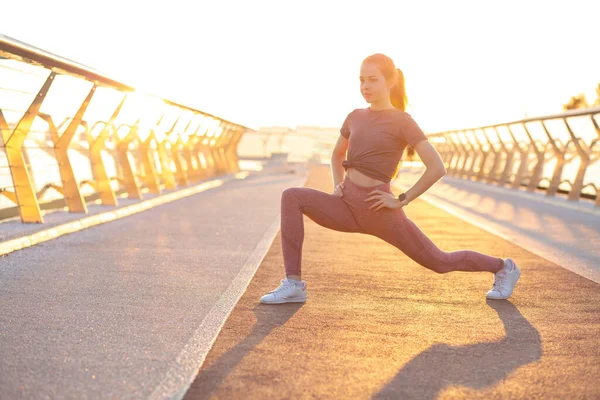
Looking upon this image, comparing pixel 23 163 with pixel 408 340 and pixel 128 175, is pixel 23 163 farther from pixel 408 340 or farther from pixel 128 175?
pixel 408 340

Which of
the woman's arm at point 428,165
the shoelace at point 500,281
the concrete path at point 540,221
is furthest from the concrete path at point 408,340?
the concrete path at point 540,221

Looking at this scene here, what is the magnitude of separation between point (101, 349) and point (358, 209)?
1.76m

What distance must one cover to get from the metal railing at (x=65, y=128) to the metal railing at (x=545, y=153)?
7970 mm

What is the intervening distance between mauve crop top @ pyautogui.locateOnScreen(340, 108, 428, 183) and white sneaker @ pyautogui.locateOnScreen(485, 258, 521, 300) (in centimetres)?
114

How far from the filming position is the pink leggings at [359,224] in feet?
14.7

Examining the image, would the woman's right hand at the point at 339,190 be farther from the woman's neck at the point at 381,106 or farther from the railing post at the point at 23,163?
the railing post at the point at 23,163

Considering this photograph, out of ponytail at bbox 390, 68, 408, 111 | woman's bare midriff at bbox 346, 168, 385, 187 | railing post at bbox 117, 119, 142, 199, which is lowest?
railing post at bbox 117, 119, 142, 199

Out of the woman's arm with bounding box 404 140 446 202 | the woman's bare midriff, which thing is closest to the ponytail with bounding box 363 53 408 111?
the woman's arm with bounding box 404 140 446 202

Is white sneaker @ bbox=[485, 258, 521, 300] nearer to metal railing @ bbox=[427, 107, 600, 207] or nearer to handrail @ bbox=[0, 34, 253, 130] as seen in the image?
handrail @ bbox=[0, 34, 253, 130]

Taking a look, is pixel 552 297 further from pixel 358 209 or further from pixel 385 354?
pixel 385 354


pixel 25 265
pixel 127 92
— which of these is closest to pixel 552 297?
pixel 25 265

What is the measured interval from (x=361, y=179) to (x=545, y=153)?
13.2 meters

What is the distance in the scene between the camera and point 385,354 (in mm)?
3547

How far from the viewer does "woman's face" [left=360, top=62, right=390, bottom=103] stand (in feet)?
14.5
